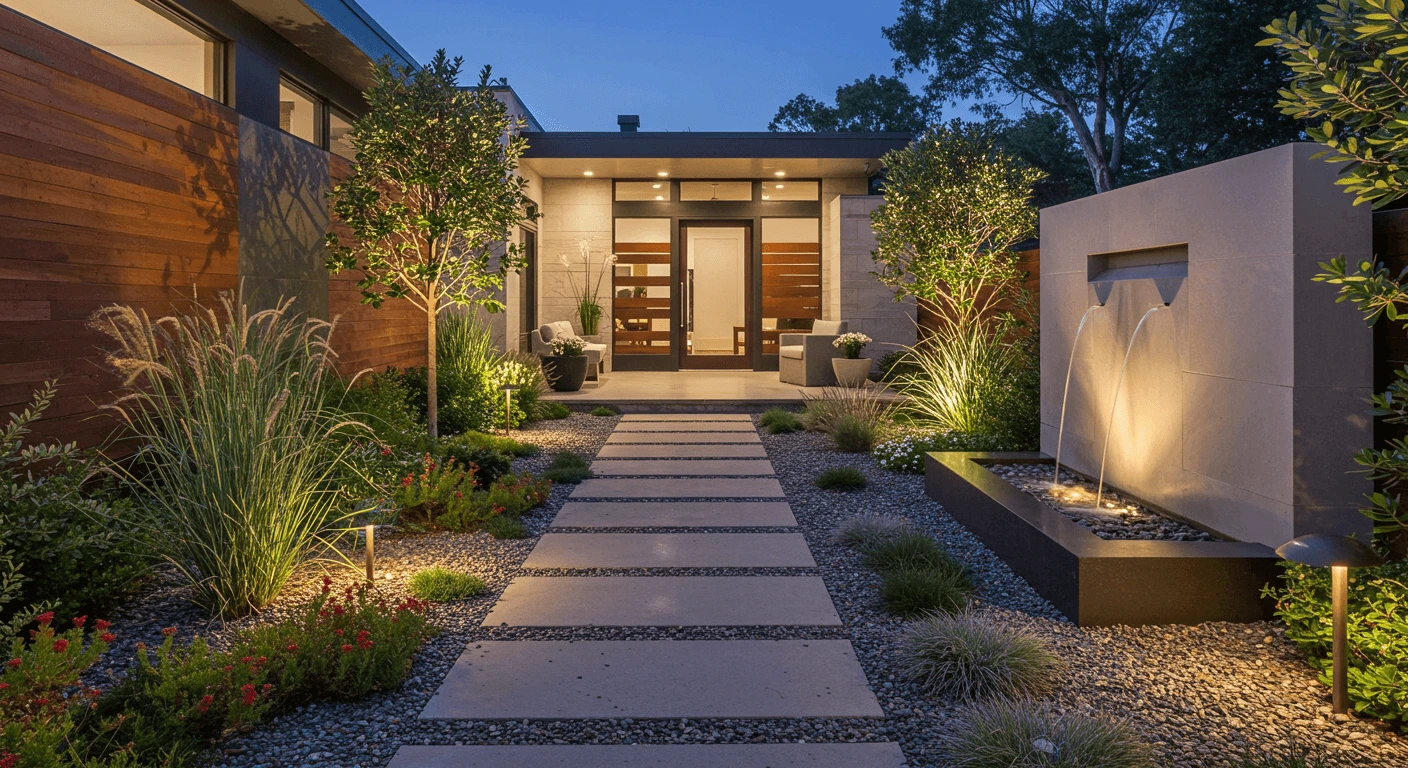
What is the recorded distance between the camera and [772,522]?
187 inches

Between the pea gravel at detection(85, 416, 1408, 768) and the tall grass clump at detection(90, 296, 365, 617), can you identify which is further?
the tall grass clump at detection(90, 296, 365, 617)

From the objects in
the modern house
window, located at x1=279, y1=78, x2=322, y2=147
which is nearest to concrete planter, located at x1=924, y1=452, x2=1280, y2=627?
the modern house

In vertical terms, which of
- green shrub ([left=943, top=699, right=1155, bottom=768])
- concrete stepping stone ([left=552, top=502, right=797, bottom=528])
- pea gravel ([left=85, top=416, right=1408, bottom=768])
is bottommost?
pea gravel ([left=85, top=416, right=1408, bottom=768])

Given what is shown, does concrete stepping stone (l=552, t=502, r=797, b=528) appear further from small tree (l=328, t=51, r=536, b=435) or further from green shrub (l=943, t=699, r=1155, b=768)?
green shrub (l=943, t=699, r=1155, b=768)

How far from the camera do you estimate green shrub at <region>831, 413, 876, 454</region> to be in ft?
22.9

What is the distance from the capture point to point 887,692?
8.47 feet

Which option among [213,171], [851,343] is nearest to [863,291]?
[851,343]

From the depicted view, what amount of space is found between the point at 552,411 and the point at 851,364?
3.68m

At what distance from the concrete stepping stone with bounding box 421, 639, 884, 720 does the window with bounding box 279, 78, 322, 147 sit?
5.55 metres

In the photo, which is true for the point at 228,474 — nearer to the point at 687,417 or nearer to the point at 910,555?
the point at 910,555

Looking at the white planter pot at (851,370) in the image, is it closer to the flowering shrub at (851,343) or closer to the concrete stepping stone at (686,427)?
the flowering shrub at (851,343)

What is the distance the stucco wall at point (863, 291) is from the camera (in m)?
12.7

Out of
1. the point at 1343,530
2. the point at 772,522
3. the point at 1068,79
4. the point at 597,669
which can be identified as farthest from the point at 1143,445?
the point at 1068,79

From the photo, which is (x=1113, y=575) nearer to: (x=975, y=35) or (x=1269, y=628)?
(x=1269, y=628)
